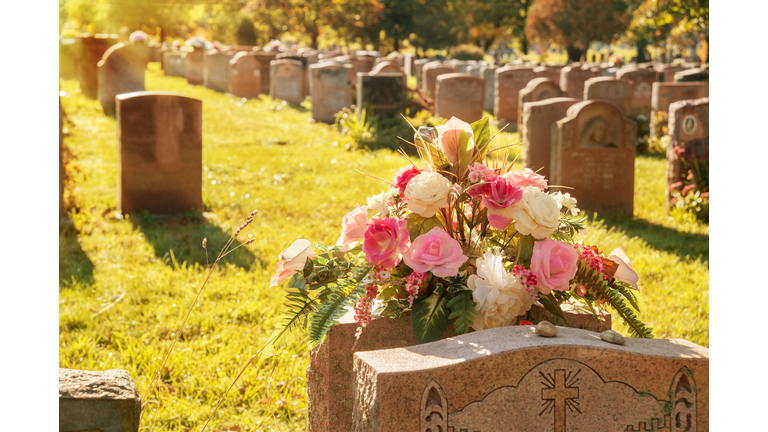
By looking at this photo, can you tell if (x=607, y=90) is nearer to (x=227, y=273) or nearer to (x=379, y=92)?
(x=379, y=92)

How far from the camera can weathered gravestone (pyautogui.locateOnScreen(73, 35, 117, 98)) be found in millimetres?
16953

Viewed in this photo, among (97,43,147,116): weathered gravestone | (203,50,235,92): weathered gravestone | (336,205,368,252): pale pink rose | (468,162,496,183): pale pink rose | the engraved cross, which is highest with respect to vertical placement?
(203,50,235,92): weathered gravestone

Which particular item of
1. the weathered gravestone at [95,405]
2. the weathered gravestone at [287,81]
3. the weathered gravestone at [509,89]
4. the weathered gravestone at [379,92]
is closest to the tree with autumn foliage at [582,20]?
the weathered gravestone at [509,89]

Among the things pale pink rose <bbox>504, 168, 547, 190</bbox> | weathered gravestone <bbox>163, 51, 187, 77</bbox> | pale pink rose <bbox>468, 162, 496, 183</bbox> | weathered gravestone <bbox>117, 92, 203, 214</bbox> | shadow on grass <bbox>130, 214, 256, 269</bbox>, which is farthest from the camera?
weathered gravestone <bbox>163, 51, 187, 77</bbox>

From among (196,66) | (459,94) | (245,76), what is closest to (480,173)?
(459,94)

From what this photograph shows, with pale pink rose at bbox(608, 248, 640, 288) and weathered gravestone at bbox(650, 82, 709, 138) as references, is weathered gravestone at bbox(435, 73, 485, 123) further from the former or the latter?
pale pink rose at bbox(608, 248, 640, 288)

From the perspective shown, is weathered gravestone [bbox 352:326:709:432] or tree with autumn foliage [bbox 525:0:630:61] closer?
weathered gravestone [bbox 352:326:709:432]

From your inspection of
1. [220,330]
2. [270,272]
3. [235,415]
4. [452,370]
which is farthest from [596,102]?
[452,370]

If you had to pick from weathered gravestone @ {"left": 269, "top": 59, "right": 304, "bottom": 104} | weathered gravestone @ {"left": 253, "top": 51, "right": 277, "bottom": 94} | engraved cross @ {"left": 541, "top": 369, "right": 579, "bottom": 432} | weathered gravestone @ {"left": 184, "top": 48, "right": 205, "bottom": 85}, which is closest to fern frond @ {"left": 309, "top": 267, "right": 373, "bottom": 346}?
engraved cross @ {"left": 541, "top": 369, "right": 579, "bottom": 432}

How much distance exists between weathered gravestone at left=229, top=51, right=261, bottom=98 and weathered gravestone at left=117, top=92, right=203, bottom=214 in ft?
40.7

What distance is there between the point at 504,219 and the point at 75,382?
137cm

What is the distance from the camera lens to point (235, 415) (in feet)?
11.2

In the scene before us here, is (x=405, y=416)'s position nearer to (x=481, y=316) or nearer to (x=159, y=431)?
(x=481, y=316)

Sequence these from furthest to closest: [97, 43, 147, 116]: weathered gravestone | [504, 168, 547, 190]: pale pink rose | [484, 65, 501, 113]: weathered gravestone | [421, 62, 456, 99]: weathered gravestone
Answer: [421, 62, 456, 99]: weathered gravestone < [484, 65, 501, 113]: weathered gravestone < [97, 43, 147, 116]: weathered gravestone < [504, 168, 547, 190]: pale pink rose
